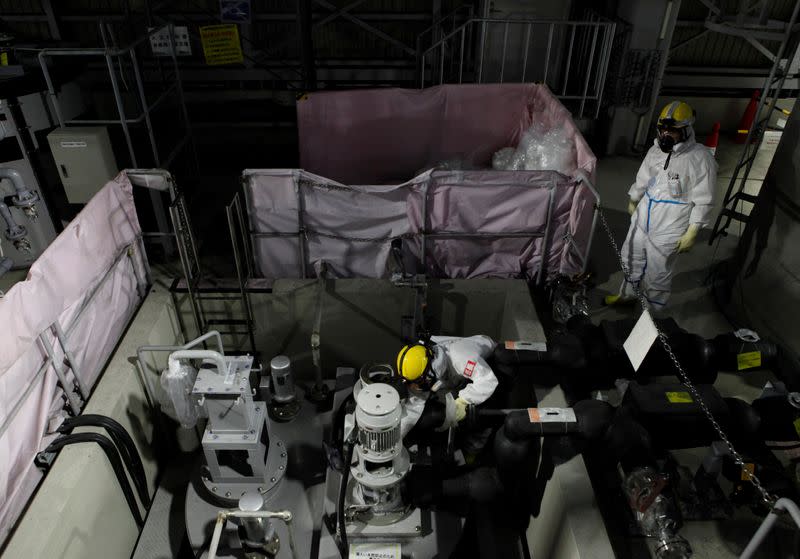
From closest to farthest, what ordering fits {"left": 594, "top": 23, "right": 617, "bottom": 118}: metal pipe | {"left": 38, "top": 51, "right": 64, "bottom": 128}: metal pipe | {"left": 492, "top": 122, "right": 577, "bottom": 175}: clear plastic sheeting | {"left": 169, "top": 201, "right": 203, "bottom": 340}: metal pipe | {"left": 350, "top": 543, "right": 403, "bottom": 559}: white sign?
{"left": 350, "top": 543, "right": 403, "bottom": 559}: white sign, {"left": 169, "top": 201, "right": 203, "bottom": 340}: metal pipe, {"left": 38, "top": 51, "right": 64, "bottom": 128}: metal pipe, {"left": 492, "top": 122, "right": 577, "bottom": 175}: clear plastic sheeting, {"left": 594, "top": 23, "right": 617, "bottom": 118}: metal pipe

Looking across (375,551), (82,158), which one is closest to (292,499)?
(375,551)

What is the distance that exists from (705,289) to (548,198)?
1.70m

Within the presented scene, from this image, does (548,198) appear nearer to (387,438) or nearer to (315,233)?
(315,233)

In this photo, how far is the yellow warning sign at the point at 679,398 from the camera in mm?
2846

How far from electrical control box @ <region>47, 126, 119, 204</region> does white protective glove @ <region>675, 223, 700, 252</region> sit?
4.30 m

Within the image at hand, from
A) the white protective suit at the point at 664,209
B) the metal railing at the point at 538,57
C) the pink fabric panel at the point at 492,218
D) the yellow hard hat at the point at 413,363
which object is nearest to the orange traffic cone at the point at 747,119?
the metal railing at the point at 538,57

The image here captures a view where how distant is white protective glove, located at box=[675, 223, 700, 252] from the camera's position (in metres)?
3.95

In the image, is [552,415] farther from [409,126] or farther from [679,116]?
[409,126]

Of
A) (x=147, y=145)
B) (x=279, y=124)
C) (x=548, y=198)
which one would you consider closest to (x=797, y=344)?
(x=548, y=198)

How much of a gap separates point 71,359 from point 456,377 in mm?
2287

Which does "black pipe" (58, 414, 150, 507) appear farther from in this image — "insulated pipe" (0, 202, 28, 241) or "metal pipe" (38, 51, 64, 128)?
"metal pipe" (38, 51, 64, 128)

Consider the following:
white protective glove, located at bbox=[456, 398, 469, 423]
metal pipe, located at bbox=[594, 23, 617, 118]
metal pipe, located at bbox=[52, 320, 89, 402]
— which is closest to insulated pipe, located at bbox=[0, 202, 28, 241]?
metal pipe, located at bbox=[52, 320, 89, 402]

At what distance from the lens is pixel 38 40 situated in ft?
26.6

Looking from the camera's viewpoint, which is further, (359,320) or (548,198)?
(359,320)
